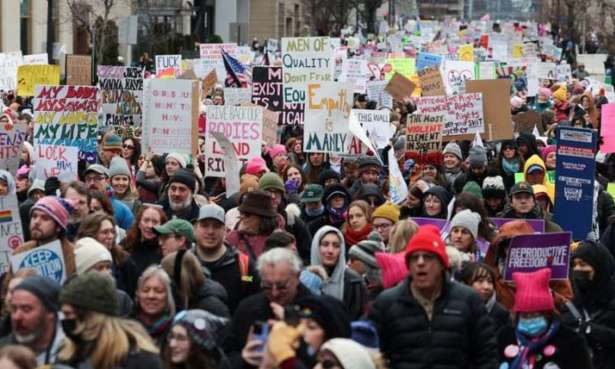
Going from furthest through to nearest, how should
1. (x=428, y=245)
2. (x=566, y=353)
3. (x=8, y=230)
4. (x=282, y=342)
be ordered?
(x=8, y=230)
(x=566, y=353)
(x=428, y=245)
(x=282, y=342)

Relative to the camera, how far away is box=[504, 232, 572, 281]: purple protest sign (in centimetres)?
1009

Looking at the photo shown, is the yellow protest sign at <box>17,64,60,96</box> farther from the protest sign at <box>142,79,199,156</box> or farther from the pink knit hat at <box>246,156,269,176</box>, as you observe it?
the pink knit hat at <box>246,156,269,176</box>

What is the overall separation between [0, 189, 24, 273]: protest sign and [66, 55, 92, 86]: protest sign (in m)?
13.1

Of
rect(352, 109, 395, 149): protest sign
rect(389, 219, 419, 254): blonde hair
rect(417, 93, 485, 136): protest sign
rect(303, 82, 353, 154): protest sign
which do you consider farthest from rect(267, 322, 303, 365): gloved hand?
rect(417, 93, 485, 136): protest sign

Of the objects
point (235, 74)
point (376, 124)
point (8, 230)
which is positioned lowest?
point (8, 230)

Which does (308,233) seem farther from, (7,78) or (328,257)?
(7,78)

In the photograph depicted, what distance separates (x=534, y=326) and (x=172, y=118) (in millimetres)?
9046

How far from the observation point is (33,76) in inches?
1008

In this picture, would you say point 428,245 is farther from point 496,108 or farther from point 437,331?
point 496,108

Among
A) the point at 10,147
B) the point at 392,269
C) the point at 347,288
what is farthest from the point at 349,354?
the point at 10,147

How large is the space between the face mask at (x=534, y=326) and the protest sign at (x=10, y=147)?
21.2 feet

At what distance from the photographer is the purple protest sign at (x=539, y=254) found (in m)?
10.1

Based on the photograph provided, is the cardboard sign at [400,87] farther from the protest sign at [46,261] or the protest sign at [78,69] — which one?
the protest sign at [46,261]

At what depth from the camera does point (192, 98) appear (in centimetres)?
1725
